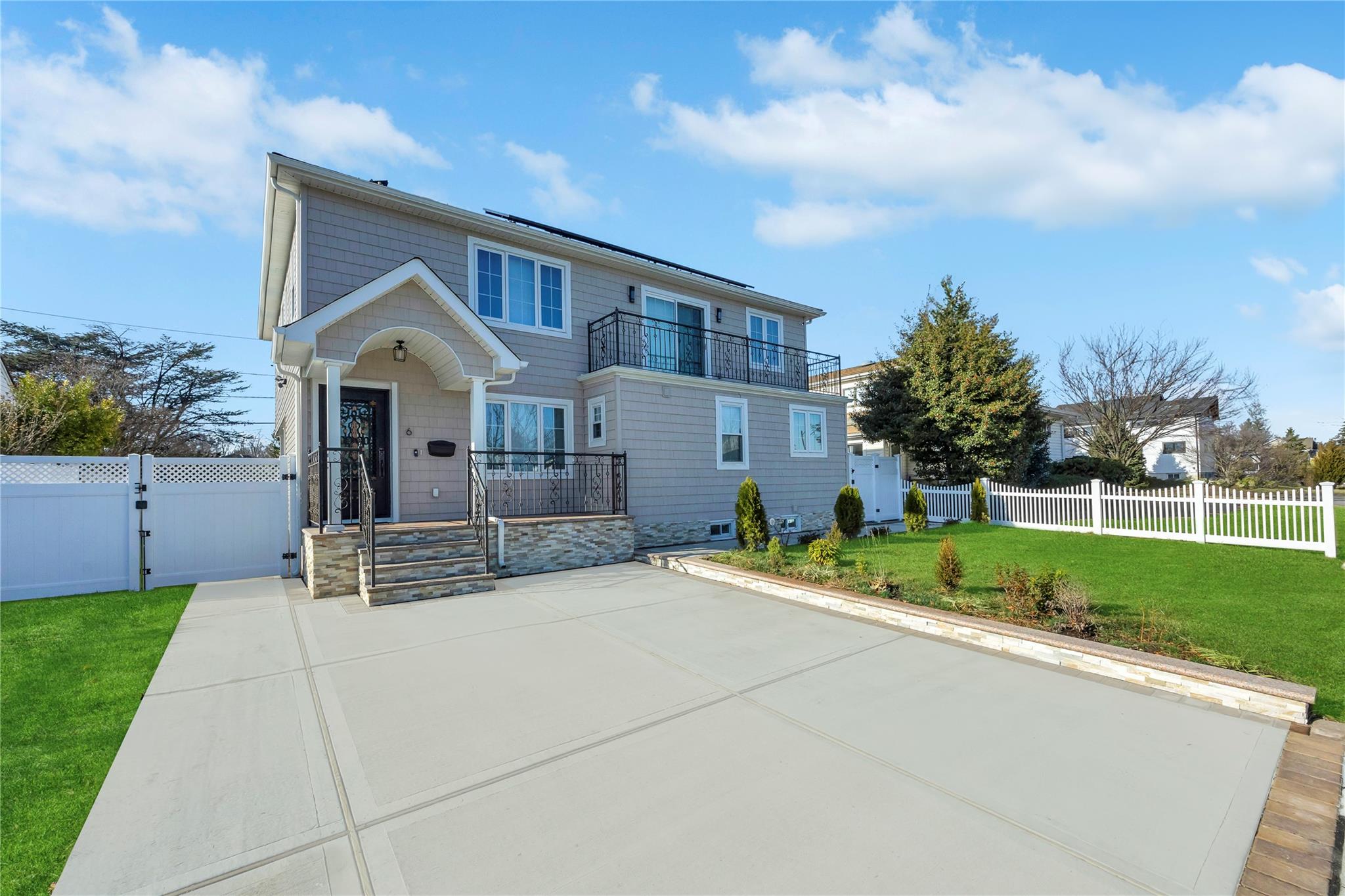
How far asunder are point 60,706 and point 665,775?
4.51 meters

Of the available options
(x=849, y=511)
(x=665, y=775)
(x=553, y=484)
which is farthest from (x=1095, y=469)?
(x=665, y=775)

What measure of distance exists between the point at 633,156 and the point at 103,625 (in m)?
10.9

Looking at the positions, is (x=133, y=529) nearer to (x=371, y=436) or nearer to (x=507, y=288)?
(x=371, y=436)

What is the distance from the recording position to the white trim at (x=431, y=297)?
780 centimetres

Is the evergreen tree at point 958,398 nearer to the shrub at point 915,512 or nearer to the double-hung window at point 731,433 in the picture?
the shrub at point 915,512

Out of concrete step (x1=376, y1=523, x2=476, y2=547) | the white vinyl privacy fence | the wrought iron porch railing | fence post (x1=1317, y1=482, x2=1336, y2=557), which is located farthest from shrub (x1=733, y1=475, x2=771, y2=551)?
fence post (x1=1317, y1=482, x2=1336, y2=557)

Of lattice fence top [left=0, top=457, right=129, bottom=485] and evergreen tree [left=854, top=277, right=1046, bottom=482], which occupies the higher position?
evergreen tree [left=854, top=277, right=1046, bottom=482]

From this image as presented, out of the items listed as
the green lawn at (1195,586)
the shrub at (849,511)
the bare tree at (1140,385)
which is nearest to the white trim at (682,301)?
the shrub at (849,511)

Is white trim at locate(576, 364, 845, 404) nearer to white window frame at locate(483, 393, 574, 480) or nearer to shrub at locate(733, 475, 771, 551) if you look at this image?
white window frame at locate(483, 393, 574, 480)

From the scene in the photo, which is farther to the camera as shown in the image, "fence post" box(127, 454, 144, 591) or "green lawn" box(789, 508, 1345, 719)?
"fence post" box(127, 454, 144, 591)

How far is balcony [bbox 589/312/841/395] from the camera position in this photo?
12266mm

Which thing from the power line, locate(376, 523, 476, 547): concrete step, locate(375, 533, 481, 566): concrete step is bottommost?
locate(375, 533, 481, 566): concrete step

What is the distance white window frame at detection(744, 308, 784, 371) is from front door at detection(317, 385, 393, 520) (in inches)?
346

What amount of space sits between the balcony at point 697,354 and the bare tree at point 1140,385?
14.1m
